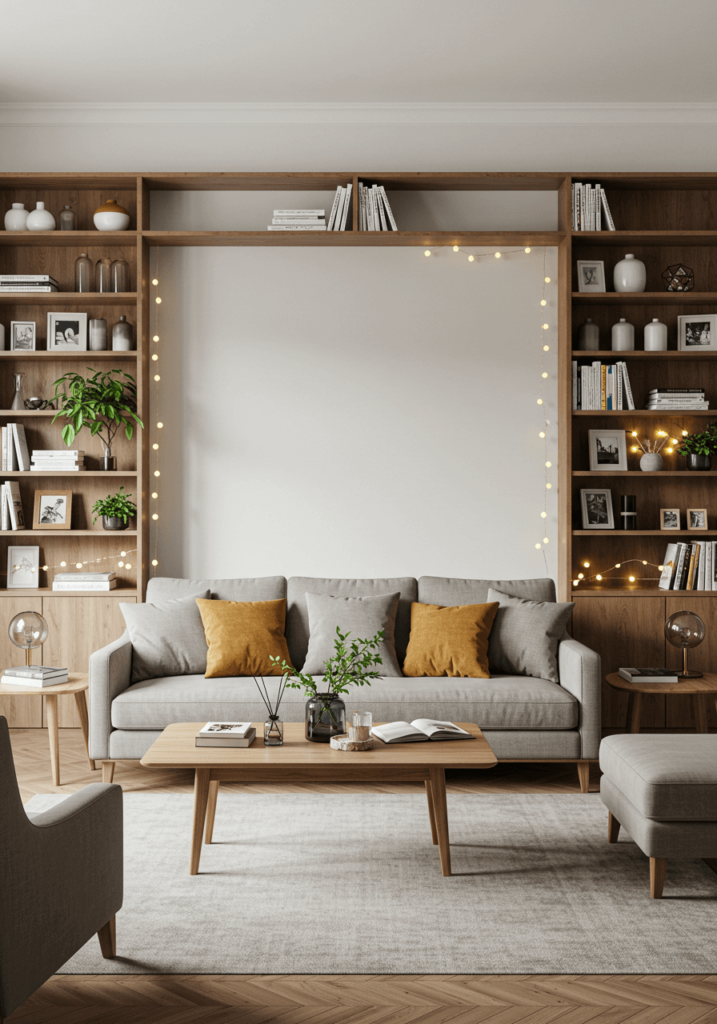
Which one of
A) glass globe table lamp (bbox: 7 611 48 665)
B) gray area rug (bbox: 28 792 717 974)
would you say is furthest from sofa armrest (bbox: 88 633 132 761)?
glass globe table lamp (bbox: 7 611 48 665)

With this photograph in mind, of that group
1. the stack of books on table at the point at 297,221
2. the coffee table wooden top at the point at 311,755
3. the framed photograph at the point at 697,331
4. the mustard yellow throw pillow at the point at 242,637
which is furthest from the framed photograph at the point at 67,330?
the framed photograph at the point at 697,331

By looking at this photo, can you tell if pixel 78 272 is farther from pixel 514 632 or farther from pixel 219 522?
pixel 514 632

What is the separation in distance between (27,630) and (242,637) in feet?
3.24

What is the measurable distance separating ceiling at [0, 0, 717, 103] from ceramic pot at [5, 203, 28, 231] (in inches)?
24.3

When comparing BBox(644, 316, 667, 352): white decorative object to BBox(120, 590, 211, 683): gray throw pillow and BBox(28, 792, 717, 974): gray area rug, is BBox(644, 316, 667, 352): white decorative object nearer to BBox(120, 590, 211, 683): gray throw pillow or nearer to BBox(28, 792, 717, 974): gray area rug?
BBox(28, 792, 717, 974): gray area rug

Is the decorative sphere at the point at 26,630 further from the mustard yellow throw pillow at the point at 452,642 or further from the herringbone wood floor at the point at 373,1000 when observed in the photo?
the herringbone wood floor at the point at 373,1000

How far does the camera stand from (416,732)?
3037 millimetres

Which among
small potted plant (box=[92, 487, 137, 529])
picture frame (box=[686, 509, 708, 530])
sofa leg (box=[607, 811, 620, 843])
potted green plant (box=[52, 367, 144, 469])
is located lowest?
sofa leg (box=[607, 811, 620, 843])

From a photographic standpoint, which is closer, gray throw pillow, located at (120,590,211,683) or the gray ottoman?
the gray ottoman

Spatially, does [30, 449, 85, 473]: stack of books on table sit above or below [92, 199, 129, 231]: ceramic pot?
below

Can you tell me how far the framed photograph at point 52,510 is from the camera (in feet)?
15.5

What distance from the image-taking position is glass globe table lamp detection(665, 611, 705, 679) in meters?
4.20

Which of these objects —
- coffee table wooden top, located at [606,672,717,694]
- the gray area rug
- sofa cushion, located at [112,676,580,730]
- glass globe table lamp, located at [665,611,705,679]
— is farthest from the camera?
glass globe table lamp, located at [665,611,705,679]

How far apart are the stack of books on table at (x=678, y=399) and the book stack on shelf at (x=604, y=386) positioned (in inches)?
5.3
